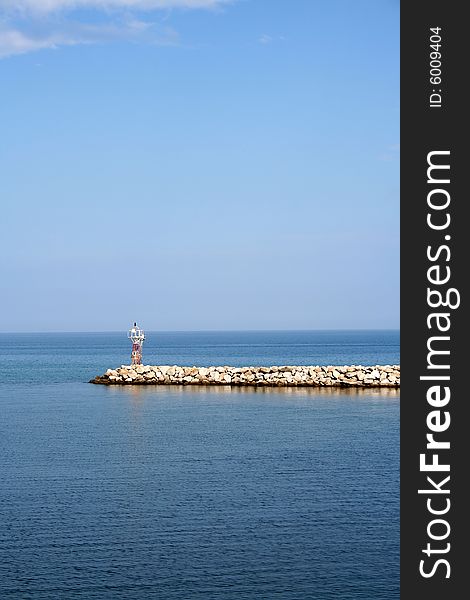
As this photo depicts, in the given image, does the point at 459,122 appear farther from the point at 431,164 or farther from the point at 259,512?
the point at 259,512

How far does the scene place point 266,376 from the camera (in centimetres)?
8938

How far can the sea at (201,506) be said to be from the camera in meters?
27.4

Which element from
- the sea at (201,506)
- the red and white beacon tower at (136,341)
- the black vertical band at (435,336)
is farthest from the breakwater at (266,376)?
the black vertical band at (435,336)

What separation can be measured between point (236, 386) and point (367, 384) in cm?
1259

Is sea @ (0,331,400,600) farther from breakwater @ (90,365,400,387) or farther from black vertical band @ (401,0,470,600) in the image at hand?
breakwater @ (90,365,400,387)

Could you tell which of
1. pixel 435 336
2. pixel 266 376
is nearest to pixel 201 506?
pixel 435 336

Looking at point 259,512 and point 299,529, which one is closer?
point 299,529

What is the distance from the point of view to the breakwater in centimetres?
8719

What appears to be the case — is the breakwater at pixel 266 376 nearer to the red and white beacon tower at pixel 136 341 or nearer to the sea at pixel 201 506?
the red and white beacon tower at pixel 136 341

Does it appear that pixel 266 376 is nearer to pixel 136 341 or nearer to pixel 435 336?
pixel 136 341

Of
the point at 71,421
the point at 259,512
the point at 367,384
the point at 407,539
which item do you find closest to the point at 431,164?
the point at 407,539

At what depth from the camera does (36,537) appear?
104ft

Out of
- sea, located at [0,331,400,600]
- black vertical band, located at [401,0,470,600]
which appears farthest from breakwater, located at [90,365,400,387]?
black vertical band, located at [401,0,470,600]

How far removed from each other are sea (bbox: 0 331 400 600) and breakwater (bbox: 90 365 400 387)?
21.0m
